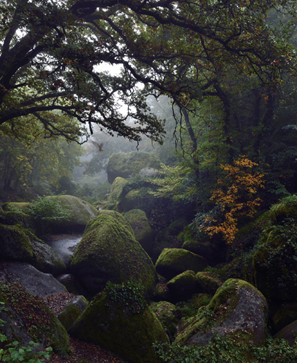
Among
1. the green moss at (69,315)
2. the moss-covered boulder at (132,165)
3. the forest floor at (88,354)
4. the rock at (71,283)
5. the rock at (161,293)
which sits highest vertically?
the moss-covered boulder at (132,165)

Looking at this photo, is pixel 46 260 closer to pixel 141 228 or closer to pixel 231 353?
pixel 231 353

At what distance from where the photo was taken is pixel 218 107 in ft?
35.0

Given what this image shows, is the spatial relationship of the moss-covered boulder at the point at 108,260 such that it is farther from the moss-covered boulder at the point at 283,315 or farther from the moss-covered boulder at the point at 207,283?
the moss-covered boulder at the point at 283,315

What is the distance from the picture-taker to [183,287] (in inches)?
311

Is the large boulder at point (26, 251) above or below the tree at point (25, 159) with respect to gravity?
below

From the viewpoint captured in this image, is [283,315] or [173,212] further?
[173,212]

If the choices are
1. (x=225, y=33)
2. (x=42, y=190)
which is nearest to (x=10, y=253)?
(x=225, y=33)

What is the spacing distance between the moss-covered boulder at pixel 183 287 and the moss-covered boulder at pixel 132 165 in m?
13.5

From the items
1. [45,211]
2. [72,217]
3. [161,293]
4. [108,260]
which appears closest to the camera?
[108,260]

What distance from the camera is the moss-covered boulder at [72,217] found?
37.0 feet

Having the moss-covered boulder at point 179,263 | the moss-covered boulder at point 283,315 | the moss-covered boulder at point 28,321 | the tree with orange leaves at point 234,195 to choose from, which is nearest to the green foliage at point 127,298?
the moss-covered boulder at point 28,321

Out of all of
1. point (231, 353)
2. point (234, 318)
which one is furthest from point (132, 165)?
point (231, 353)

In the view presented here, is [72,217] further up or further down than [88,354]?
further up

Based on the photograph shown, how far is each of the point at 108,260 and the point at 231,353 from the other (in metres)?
5.10
